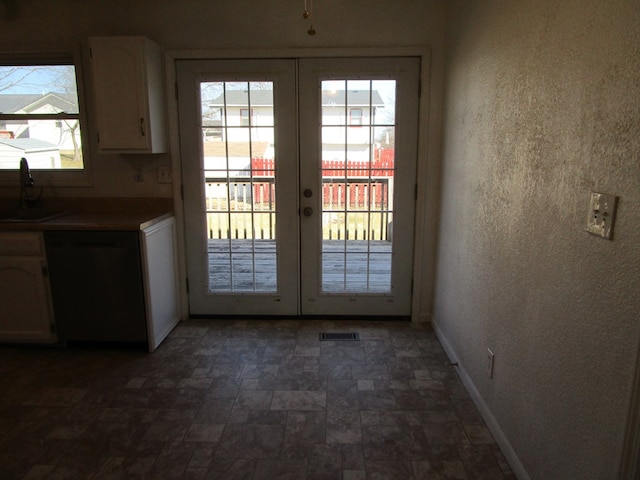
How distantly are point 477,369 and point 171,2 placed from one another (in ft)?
10.2

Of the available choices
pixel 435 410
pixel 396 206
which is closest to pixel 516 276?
pixel 435 410

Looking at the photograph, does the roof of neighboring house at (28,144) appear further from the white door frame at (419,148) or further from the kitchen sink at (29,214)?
the white door frame at (419,148)

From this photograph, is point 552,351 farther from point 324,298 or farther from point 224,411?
point 324,298

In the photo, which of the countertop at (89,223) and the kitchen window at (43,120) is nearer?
the countertop at (89,223)

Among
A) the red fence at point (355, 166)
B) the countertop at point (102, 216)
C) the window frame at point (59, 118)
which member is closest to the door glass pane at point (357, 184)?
the red fence at point (355, 166)

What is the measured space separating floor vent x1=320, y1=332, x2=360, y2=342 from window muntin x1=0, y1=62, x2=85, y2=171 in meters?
2.26

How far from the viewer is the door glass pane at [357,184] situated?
10.1ft

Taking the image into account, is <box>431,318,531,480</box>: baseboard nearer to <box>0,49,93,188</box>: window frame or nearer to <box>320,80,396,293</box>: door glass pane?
<box>320,80,396,293</box>: door glass pane

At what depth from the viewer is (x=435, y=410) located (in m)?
2.21

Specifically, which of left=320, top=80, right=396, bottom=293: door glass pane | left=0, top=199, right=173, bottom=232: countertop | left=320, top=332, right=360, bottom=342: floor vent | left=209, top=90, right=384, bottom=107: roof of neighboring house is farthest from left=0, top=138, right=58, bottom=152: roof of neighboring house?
left=320, top=332, right=360, bottom=342: floor vent

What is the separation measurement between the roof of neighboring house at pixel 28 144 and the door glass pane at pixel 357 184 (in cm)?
213

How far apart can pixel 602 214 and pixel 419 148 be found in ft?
6.42

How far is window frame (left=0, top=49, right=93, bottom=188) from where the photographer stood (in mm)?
3084

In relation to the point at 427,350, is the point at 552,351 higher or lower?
higher
